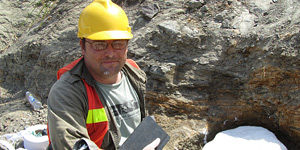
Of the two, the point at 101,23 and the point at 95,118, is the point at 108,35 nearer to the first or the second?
the point at 101,23

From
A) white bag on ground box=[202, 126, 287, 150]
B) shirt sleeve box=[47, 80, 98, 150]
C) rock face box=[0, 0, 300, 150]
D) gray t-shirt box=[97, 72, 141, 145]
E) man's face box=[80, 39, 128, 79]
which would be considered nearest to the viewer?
shirt sleeve box=[47, 80, 98, 150]

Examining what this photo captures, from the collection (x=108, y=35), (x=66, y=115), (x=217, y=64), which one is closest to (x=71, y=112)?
(x=66, y=115)

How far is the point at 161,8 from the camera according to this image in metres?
4.22

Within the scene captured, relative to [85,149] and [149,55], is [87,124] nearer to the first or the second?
[85,149]

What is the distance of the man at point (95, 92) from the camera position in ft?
5.28

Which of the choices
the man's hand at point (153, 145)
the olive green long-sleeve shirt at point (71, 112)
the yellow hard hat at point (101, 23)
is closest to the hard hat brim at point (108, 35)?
the yellow hard hat at point (101, 23)

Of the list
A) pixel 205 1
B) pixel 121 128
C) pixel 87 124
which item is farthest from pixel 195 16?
pixel 87 124

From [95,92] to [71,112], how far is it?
281mm

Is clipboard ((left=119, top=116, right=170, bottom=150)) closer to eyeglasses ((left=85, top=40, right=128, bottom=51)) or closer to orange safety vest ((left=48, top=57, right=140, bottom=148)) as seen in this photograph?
orange safety vest ((left=48, top=57, right=140, bottom=148))

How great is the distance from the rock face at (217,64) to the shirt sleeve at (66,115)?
1.89 m

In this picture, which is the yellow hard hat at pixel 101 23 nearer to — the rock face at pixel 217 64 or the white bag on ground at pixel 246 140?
the rock face at pixel 217 64

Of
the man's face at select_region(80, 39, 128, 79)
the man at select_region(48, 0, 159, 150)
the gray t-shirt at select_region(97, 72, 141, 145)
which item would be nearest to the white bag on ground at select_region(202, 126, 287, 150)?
the gray t-shirt at select_region(97, 72, 141, 145)

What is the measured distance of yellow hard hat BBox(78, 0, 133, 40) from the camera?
1821 millimetres

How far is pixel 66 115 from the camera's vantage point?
1.60 metres
